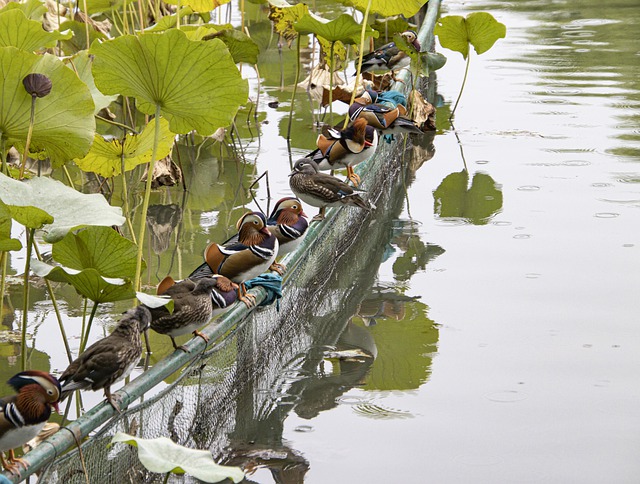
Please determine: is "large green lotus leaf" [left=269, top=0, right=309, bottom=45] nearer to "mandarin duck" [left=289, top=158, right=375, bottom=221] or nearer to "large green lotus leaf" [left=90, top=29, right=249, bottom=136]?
"mandarin duck" [left=289, top=158, right=375, bottom=221]

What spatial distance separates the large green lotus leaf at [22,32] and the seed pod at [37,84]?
0.76 m

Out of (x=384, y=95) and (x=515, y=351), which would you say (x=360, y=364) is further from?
(x=384, y=95)

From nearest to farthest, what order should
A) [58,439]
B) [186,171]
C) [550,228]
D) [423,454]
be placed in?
[58,439] → [423,454] → [550,228] → [186,171]

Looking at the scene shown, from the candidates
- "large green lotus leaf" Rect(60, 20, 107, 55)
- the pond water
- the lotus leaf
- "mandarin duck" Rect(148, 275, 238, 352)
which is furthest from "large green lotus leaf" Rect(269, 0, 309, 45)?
"mandarin duck" Rect(148, 275, 238, 352)

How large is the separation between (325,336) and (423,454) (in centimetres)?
94

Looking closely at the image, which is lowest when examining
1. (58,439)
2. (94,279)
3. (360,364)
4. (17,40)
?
(360,364)

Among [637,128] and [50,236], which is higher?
[50,236]

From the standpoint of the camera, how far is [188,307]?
255cm

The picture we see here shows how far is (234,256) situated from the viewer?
2.96 metres

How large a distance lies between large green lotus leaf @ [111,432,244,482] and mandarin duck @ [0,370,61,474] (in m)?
0.28

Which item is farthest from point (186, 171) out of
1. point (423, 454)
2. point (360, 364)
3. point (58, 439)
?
point (58, 439)

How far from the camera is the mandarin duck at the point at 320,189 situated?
377 centimetres

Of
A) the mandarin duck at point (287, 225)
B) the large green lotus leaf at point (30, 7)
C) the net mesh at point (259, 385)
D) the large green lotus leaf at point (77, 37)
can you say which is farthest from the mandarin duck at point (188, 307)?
the large green lotus leaf at point (77, 37)

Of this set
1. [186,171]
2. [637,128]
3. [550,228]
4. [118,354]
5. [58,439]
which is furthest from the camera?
[637,128]
